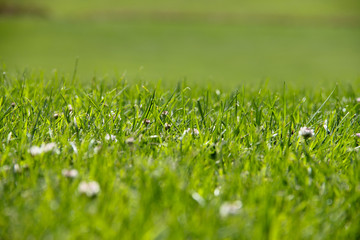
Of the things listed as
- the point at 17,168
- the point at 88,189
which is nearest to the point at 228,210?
the point at 88,189

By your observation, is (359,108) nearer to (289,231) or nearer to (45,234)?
(289,231)

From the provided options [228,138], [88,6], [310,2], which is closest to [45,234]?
[228,138]

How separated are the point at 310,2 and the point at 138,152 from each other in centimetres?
3284

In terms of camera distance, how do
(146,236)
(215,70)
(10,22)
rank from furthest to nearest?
1. (10,22)
2. (215,70)
3. (146,236)

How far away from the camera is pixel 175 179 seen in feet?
4.73

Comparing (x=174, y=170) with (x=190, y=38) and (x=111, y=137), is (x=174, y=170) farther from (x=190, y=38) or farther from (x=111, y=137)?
(x=190, y=38)

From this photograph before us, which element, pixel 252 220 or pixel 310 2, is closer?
pixel 252 220

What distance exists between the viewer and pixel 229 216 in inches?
49.1

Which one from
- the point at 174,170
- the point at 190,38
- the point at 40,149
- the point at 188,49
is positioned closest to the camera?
the point at 174,170

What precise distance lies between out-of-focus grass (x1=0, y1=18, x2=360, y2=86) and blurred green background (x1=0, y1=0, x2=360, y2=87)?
0.13 feet

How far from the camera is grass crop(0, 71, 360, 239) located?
1.21 meters

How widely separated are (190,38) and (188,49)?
2.99 m

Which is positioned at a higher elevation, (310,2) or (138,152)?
(310,2)

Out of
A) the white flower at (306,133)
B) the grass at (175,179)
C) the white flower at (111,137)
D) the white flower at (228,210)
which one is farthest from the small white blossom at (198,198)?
the white flower at (306,133)
